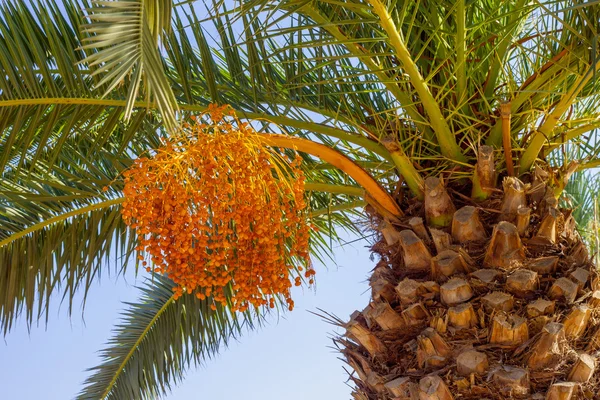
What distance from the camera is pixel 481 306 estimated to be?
2998 mm

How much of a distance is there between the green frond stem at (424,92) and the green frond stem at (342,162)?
0.34m

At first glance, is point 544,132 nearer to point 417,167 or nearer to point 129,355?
point 417,167

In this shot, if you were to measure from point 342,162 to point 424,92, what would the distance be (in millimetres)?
468

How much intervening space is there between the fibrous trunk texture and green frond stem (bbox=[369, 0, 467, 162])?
0.19 m

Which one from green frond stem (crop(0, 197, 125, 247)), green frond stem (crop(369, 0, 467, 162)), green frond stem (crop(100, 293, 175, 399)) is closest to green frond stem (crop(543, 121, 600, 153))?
green frond stem (crop(369, 0, 467, 162))

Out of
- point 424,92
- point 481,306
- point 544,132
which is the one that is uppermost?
point 424,92

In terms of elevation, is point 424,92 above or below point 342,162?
above

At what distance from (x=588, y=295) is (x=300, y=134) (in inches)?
79.4

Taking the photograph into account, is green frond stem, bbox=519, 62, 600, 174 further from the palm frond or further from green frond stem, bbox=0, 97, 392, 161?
the palm frond

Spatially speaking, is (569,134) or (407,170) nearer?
(407,170)

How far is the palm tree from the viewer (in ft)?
9.48

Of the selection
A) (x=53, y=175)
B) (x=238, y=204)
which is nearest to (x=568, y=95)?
(x=238, y=204)

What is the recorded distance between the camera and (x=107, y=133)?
3.60 m

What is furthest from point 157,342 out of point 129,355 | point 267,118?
point 267,118
